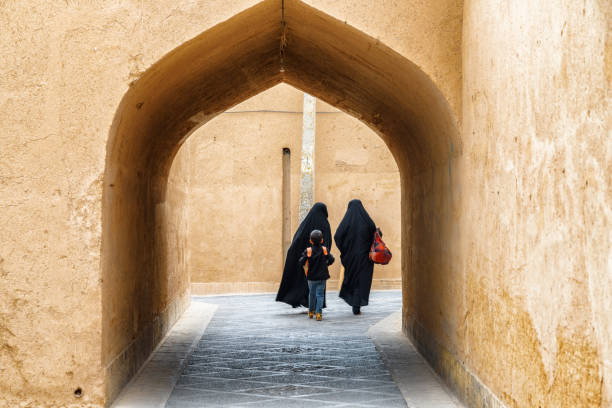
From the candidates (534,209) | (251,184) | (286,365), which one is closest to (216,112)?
(286,365)

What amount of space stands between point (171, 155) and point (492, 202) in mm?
4917

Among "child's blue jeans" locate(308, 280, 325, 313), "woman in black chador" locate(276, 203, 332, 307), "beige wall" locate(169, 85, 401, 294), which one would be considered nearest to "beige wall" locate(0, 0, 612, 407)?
"child's blue jeans" locate(308, 280, 325, 313)

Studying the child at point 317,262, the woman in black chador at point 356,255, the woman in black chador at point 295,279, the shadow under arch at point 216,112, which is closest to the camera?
the shadow under arch at point 216,112

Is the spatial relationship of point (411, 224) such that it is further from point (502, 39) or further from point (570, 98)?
point (570, 98)

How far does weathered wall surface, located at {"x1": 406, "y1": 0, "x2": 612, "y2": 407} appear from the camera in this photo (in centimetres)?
287

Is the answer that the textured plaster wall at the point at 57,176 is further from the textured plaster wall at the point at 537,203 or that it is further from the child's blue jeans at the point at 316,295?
the child's blue jeans at the point at 316,295

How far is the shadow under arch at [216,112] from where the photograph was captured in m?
5.59

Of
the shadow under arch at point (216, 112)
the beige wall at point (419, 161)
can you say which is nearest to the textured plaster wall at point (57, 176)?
the beige wall at point (419, 161)

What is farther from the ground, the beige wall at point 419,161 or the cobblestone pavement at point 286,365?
the beige wall at point 419,161

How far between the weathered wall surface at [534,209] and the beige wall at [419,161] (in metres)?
0.01

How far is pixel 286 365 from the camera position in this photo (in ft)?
22.7

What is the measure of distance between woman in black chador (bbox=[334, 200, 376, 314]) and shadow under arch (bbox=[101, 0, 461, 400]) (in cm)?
188

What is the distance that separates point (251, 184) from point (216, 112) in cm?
724

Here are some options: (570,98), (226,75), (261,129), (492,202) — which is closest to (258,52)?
(226,75)
